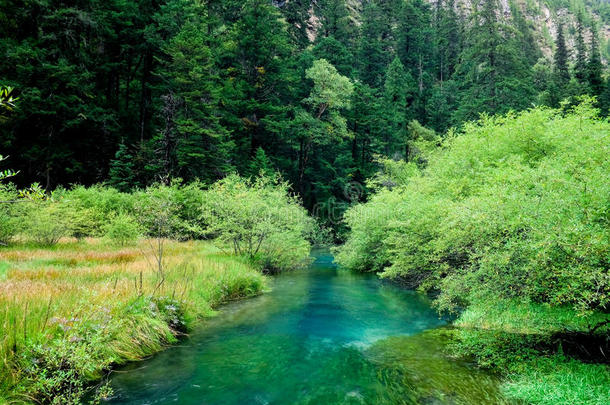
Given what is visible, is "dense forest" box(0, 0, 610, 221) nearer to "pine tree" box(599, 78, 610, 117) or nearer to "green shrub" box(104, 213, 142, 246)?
"pine tree" box(599, 78, 610, 117)

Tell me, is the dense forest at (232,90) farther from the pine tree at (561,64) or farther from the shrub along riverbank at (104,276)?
the shrub along riverbank at (104,276)

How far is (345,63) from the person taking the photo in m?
54.6

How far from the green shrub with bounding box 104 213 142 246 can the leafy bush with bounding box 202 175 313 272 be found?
3702 mm

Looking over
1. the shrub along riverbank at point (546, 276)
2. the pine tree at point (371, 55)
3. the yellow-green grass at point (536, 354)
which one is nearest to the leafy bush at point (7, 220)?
the shrub along riverbank at point (546, 276)

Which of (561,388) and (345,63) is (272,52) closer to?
(345,63)

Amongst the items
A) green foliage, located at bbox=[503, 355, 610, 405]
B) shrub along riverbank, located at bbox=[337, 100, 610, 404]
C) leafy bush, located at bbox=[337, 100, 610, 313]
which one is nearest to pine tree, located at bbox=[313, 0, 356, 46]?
leafy bush, located at bbox=[337, 100, 610, 313]

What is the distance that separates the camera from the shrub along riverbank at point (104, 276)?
5910 mm

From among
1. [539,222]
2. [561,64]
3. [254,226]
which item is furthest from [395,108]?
[539,222]

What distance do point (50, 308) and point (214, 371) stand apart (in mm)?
3731

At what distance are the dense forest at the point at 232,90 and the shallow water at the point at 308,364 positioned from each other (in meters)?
11.5

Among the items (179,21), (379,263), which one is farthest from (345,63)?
(379,263)

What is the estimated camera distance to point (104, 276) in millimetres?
11023

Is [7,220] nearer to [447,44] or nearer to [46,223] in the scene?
[46,223]

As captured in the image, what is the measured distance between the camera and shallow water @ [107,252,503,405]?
6.82m
